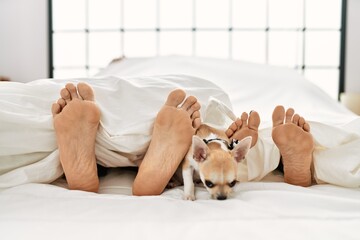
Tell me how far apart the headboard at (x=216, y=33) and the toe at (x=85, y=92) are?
7.62 ft

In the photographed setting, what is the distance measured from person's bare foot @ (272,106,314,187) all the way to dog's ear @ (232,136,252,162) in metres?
0.08

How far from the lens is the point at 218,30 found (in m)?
3.21

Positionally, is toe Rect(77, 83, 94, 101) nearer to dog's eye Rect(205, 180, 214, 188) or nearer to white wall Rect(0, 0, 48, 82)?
dog's eye Rect(205, 180, 214, 188)

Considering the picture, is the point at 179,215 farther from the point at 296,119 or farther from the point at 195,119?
the point at 296,119

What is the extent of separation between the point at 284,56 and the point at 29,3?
243 cm

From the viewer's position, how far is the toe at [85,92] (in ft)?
3.05

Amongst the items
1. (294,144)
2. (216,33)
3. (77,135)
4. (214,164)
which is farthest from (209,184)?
(216,33)

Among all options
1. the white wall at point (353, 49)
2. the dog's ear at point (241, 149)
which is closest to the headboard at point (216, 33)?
the white wall at point (353, 49)

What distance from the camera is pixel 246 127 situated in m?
1.02

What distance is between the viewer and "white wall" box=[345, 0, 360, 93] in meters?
3.18

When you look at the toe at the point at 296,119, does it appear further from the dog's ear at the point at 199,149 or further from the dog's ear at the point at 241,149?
the dog's ear at the point at 199,149

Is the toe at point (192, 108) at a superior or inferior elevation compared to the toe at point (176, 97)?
inferior

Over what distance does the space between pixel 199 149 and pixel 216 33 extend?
245 centimetres

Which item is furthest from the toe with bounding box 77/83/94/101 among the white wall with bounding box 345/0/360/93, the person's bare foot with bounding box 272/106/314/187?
the white wall with bounding box 345/0/360/93
